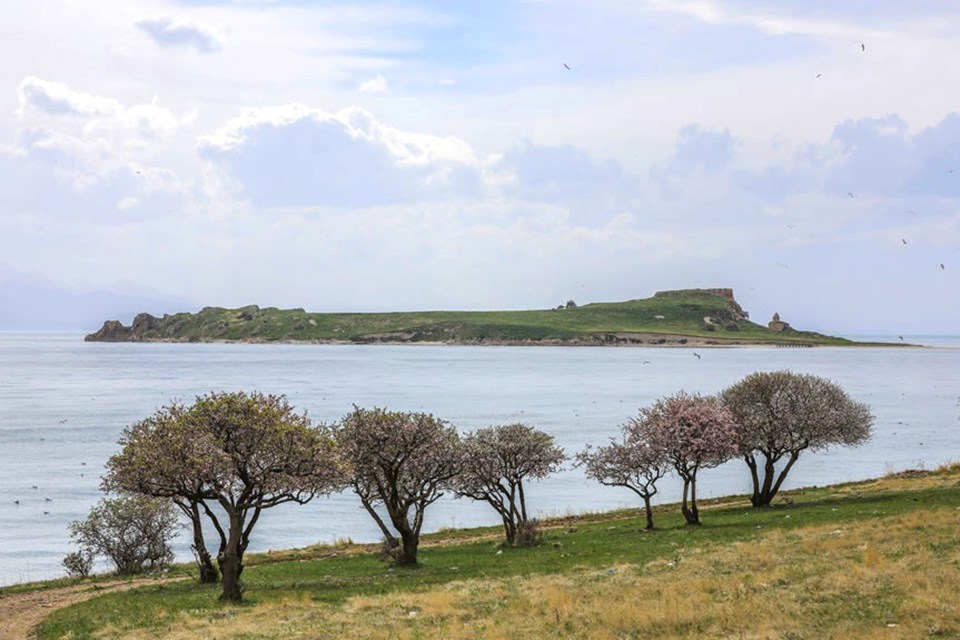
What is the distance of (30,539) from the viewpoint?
2534 inches

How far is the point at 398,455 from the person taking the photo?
42.0m

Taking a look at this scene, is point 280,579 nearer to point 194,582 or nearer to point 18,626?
point 194,582

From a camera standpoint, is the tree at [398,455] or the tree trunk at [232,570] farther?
the tree at [398,455]

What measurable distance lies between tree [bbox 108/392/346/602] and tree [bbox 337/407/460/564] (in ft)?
19.8

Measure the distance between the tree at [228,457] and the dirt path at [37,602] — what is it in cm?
544

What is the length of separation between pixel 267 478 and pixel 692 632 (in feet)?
55.6

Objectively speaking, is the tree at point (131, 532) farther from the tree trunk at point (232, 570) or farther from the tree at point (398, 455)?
the tree trunk at point (232, 570)

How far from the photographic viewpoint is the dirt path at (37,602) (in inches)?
1235

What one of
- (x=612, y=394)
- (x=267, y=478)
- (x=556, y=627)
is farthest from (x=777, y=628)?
(x=612, y=394)

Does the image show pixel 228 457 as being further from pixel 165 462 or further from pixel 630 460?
pixel 630 460

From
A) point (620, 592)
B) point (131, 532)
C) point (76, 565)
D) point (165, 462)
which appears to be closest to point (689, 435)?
point (620, 592)

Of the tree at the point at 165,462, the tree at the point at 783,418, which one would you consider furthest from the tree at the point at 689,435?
the tree at the point at 165,462

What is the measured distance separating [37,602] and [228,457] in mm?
11177

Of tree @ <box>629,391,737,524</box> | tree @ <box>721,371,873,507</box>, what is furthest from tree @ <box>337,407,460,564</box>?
tree @ <box>721,371,873,507</box>
